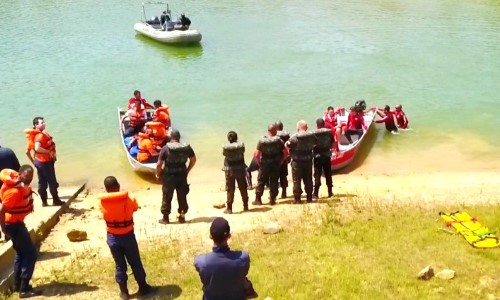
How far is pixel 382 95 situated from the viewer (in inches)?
1075

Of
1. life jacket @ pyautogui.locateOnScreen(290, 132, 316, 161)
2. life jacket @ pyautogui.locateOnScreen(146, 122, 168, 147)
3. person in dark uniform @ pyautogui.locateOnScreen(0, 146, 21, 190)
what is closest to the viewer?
person in dark uniform @ pyautogui.locateOnScreen(0, 146, 21, 190)

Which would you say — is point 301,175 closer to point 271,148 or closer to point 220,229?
point 271,148

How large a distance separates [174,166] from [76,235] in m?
2.39

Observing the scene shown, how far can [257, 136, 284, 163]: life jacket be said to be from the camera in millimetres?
13430

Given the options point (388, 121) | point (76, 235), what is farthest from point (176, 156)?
point (388, 121)

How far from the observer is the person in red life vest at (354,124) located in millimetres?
20258

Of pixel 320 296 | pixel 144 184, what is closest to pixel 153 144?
pixel 144 184

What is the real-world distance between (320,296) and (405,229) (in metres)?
3.11

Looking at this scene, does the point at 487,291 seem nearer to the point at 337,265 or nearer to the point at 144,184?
the point at 337,265

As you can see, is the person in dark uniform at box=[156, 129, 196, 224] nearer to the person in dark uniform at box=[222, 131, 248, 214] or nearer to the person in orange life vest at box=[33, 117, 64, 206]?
the person in dark uniform at box=[222, 131, 248, 214]

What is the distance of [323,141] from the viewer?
555 inches

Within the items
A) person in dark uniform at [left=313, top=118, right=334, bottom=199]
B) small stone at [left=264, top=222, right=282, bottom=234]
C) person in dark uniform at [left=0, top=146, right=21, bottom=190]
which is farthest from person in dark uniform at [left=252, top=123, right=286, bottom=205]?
person in dark uniform at [left=0, top=146, right=21, bottom=190]

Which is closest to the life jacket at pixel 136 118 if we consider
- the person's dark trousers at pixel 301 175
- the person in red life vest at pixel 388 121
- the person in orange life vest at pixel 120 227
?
the person's dark trousers at pixel 301 175

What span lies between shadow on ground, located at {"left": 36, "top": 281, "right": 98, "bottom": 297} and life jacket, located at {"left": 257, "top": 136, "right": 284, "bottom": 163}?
5.26 metres
